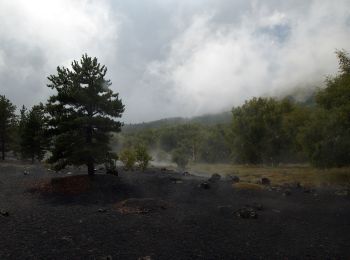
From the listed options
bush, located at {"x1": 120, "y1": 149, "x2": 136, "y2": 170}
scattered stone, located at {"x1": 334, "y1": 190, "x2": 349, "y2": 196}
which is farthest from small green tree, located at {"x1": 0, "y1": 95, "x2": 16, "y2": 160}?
scattered stone, located at {"x1": 334, "y1": 190, "x2": 349, "y2": 196}

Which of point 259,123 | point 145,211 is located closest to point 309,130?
point 259,123

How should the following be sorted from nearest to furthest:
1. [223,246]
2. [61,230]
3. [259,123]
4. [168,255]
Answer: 1. [168,255]
2. [223,246]
3. [61,230]
4. [259,123]

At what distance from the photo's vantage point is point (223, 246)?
1753 centimetres

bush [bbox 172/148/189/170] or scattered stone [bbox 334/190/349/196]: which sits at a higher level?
bush [bbox 172/148/189/170]

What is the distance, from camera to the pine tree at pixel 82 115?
31.3 m

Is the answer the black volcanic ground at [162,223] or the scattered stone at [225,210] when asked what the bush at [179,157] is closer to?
the black volcanic ground at [162,223]

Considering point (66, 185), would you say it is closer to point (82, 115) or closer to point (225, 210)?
point (82, 115)

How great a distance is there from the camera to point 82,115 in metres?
32.8

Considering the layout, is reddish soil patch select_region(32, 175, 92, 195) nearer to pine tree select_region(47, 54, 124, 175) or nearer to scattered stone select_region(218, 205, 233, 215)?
pine tree select_region(47, 54, 124, 175)

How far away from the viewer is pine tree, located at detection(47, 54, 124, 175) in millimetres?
31256

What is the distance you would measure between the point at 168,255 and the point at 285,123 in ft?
237

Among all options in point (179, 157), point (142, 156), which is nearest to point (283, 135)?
point (179, 157)

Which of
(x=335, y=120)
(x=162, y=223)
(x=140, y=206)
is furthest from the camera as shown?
(x=335, y=120)

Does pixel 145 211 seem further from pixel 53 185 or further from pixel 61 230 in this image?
pixel 53 185
